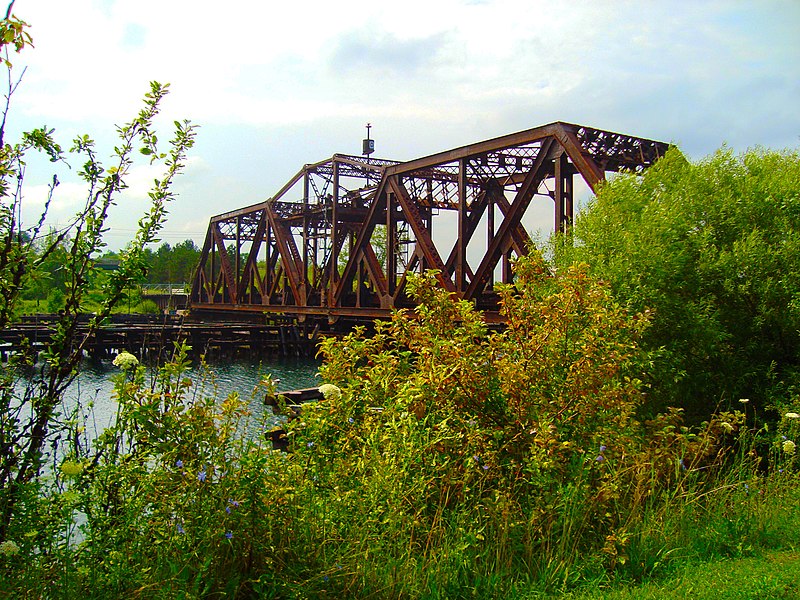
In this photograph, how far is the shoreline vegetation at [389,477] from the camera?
14.5ft

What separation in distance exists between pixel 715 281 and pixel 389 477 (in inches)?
291

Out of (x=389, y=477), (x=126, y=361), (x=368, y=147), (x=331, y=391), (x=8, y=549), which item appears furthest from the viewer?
(x=368, y=147)

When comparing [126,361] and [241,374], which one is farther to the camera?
[241,374]

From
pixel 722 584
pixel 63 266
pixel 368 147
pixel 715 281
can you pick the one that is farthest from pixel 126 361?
pixel 368 147

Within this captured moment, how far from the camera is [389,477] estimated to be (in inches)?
205

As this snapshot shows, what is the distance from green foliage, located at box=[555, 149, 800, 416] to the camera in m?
10.2

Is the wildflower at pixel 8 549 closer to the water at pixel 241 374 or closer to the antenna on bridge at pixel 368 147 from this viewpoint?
the water at pixel 241 374

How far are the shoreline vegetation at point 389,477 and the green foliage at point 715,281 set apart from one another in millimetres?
1817

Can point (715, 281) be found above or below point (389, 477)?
above

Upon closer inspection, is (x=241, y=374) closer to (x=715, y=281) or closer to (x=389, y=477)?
(x=715, y=281)

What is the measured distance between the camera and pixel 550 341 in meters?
6.40

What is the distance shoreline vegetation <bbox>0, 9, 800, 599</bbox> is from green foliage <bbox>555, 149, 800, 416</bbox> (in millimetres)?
1817

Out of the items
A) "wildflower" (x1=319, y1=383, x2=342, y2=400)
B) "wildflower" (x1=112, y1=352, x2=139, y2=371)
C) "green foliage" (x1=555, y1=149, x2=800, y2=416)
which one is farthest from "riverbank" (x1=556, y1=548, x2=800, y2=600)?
"green foliage" (x1=555, y1=149, x2=800, y2=416)

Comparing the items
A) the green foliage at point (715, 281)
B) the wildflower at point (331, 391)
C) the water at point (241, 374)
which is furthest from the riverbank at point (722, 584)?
the water at point (241, 374)
